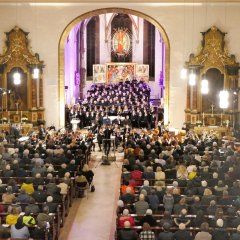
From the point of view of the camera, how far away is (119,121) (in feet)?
93.5

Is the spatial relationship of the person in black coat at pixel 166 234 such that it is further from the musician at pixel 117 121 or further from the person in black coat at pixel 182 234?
the musician at pixel 117 121

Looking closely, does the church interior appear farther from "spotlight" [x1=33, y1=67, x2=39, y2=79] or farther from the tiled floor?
"spotlight" [x1=33, y1=67, x2=39, y2=79]

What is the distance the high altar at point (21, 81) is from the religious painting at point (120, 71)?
47.0ft

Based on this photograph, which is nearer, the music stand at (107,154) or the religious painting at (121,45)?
the music stand at (107,154)

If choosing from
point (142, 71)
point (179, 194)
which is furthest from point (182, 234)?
point (142, 71)

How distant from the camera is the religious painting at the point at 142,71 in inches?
1709

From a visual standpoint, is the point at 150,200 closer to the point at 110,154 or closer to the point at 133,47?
the point at 110,154

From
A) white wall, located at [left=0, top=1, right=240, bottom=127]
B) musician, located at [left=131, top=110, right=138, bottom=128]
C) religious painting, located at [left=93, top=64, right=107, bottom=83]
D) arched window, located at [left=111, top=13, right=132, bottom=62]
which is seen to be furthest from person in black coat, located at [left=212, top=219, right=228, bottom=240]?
arched window, located at [left=111, top=13, right=132, bottom=62]

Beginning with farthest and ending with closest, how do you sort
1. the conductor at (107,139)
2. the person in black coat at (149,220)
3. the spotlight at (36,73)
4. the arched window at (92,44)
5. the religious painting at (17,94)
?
the arched window at (92,44) < the religious painting at (17,94) < the spotlight at (36,73) < the conductor at (107,139) < the person in black coat at (149,220)

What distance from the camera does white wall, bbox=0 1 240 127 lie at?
29.0m

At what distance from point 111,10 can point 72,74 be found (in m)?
9.96

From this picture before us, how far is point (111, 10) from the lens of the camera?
29.5 meters

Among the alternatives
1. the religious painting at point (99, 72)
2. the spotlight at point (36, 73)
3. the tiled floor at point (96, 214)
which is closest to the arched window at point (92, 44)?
the religious painting at point (99, 72)

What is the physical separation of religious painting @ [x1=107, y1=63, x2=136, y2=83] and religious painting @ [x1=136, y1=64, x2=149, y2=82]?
376 millimetres
